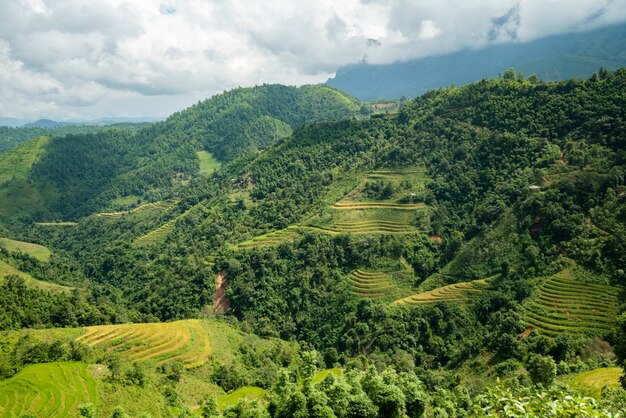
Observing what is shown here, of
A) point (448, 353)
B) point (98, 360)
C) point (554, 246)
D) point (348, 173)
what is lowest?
point (448, 353)

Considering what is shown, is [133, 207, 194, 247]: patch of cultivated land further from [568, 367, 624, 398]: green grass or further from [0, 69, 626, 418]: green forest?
[568, 367, 624, 398]: green grass

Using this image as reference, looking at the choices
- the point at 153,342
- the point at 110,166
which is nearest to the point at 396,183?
the point at 153,342

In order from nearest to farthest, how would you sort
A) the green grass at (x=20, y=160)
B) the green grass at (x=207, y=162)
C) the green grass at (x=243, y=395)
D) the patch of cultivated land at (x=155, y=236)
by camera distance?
the green grass at (x=243, y=395), the patch of cultivated land at (x=155, y=236), the green grass at (x=20, y=160), the green grass at (x=207, y=162)

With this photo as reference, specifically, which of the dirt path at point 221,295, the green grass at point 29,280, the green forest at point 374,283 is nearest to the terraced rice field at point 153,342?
the green forest at point 374,283

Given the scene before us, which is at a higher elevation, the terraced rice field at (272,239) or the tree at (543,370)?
the terraced rice field at (272,239)

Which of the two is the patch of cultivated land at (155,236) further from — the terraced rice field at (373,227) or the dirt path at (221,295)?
the terraced rice field at (373,227)

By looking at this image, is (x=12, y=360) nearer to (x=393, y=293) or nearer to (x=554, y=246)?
(x=393, y=293)

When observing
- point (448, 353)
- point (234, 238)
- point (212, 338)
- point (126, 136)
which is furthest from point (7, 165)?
point (448, 353)
